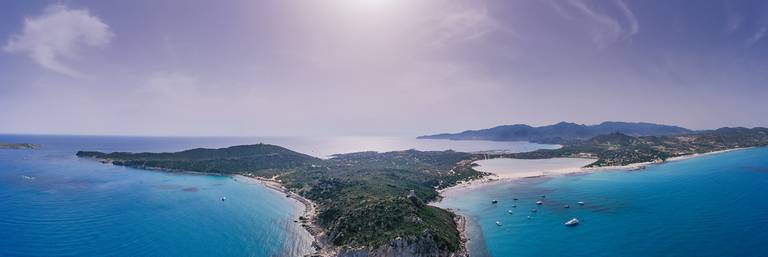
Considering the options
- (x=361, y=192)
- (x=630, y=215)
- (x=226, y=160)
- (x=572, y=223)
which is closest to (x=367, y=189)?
(x=361, y=192)

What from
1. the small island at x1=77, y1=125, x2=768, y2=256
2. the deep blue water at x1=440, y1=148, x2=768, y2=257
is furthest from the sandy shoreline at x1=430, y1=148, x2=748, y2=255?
the deep blue water at x1=440, y1=148, x2=768, y2=257

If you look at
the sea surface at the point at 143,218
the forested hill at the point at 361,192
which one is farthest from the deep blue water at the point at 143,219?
the forested hill at the point at 361,192

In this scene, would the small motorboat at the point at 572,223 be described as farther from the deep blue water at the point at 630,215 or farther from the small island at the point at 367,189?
the small island at the point at 367,189

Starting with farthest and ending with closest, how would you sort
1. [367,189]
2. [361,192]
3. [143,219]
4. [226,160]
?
1. [226,160]
2. [367,189]
3. [361,192]
4. [143,219]

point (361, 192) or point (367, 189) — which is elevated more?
point (367, 189)

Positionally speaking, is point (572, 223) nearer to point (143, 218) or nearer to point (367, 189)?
point (367, 189)

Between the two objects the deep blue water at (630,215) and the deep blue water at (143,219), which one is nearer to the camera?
the deep blue water at (630,215)

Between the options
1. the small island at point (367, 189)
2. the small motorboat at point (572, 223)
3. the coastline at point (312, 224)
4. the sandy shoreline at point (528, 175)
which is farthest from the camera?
the sandy shoreline at point (528, 175)
